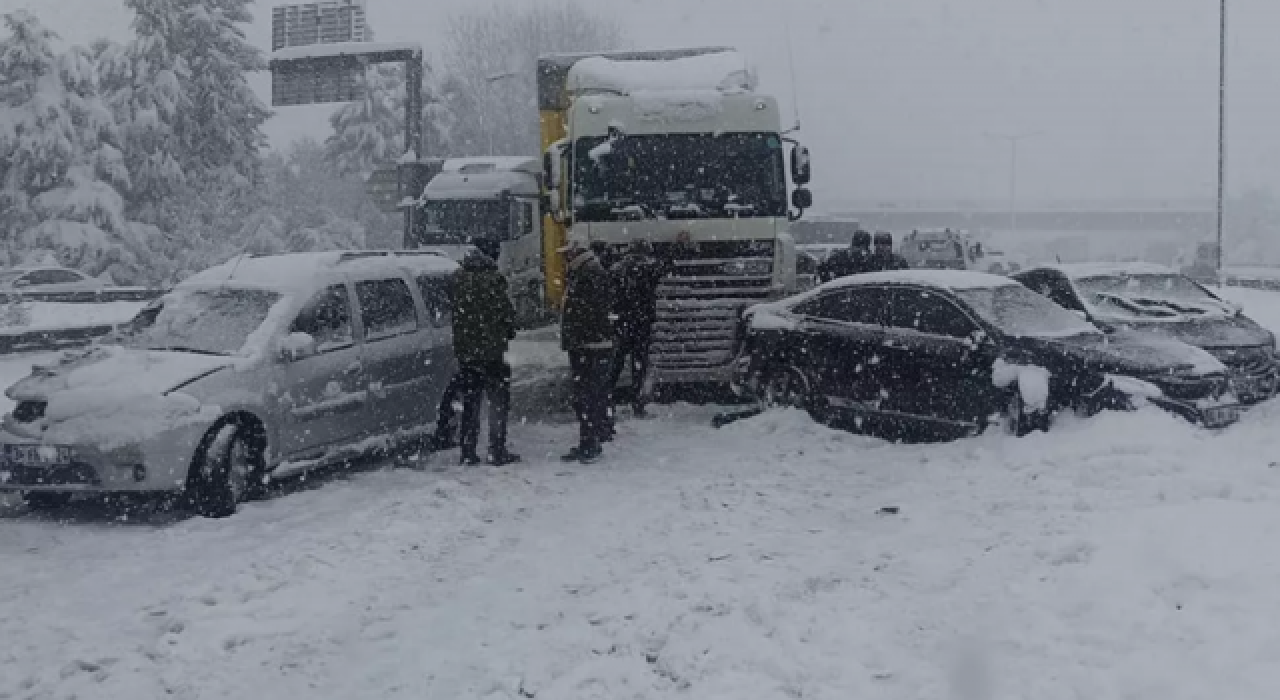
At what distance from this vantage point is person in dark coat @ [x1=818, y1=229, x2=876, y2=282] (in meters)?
13.3

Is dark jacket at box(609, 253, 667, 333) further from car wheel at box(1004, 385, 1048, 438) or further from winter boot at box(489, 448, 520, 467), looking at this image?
car wheel at box(1004, 385, 1048, 438)

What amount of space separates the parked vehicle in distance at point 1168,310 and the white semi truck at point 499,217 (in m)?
10.7

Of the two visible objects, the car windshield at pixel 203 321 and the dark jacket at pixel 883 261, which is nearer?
the car windshield at pixel 203 321

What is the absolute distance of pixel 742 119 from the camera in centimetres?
1323

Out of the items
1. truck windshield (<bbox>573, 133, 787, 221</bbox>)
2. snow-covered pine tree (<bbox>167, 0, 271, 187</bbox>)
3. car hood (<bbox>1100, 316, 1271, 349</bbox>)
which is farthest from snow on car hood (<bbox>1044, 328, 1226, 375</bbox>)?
snow-covered pine tree (<bbox>167, 0, 271, 187</bbox>)

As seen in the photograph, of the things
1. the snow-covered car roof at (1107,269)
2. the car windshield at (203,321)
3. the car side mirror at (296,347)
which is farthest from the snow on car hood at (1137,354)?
the car windshield at (203,321)

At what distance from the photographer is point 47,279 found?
2989cm

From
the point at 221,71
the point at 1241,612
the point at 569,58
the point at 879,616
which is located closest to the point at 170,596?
the point at 879,616

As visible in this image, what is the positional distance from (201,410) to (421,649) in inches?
126

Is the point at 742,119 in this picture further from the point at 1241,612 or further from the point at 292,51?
the point at 292,51

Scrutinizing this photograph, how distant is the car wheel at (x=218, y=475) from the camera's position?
828cm

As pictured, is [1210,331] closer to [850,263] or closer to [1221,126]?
[850,263]

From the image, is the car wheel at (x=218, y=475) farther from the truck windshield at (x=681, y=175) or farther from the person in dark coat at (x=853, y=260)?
the person in dark coat at (x=853, y=260)

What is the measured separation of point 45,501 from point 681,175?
6992 mm
